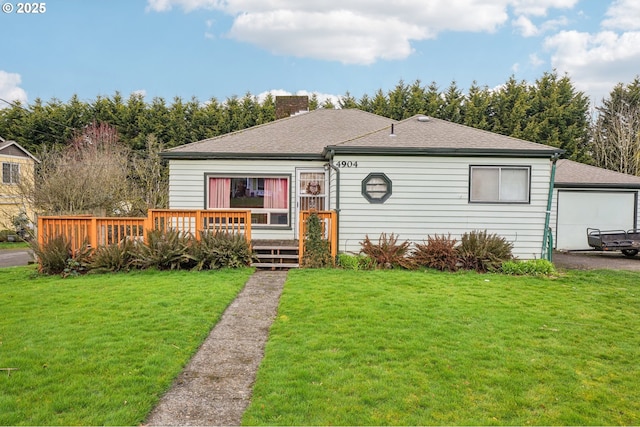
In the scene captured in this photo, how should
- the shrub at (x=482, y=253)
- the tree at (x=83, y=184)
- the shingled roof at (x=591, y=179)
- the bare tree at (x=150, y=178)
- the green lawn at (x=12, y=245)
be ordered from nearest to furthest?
the shrub at (x=482, y=253) → the shingled roof at (x=591, y=179) → the tree at (x=83, y=184) → the bare tree at (x=150, y=178) → the green lawn at (x=12, y=245)

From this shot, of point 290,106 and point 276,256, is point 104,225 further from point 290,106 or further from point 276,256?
point 290,106

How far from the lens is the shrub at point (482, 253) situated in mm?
9391

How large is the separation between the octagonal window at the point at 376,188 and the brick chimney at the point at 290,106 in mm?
7241

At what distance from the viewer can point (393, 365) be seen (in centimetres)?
405

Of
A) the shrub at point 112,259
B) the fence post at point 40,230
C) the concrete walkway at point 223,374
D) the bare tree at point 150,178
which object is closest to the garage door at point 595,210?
the concrete walkway at point 223,374

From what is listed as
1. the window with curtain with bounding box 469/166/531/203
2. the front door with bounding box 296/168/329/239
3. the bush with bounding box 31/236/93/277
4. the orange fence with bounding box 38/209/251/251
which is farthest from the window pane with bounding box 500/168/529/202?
the bush with bounding box 31/236/93/277

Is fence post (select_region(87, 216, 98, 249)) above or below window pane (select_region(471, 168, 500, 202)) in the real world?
below

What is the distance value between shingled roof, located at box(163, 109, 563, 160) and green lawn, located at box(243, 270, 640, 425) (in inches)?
149

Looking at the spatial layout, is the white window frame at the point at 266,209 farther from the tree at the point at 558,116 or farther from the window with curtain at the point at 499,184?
the tree at the point at 558,116

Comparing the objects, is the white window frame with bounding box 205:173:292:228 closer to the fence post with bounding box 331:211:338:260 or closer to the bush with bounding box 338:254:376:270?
the fence post with bounding box 331:211:338:260

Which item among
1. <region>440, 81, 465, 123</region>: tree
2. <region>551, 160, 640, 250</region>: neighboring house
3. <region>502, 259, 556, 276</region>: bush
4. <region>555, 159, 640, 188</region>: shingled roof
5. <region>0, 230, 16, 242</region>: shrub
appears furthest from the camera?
<region>440, 81, 465, 123</region>: tree

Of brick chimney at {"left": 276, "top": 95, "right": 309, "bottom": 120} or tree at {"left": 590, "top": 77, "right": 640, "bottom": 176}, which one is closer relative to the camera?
brick chimney at {"left": 276, "top": 95, "right": 309, "bottom": 120}

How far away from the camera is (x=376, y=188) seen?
10039 millimetres

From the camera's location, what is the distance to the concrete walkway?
3.20 m
